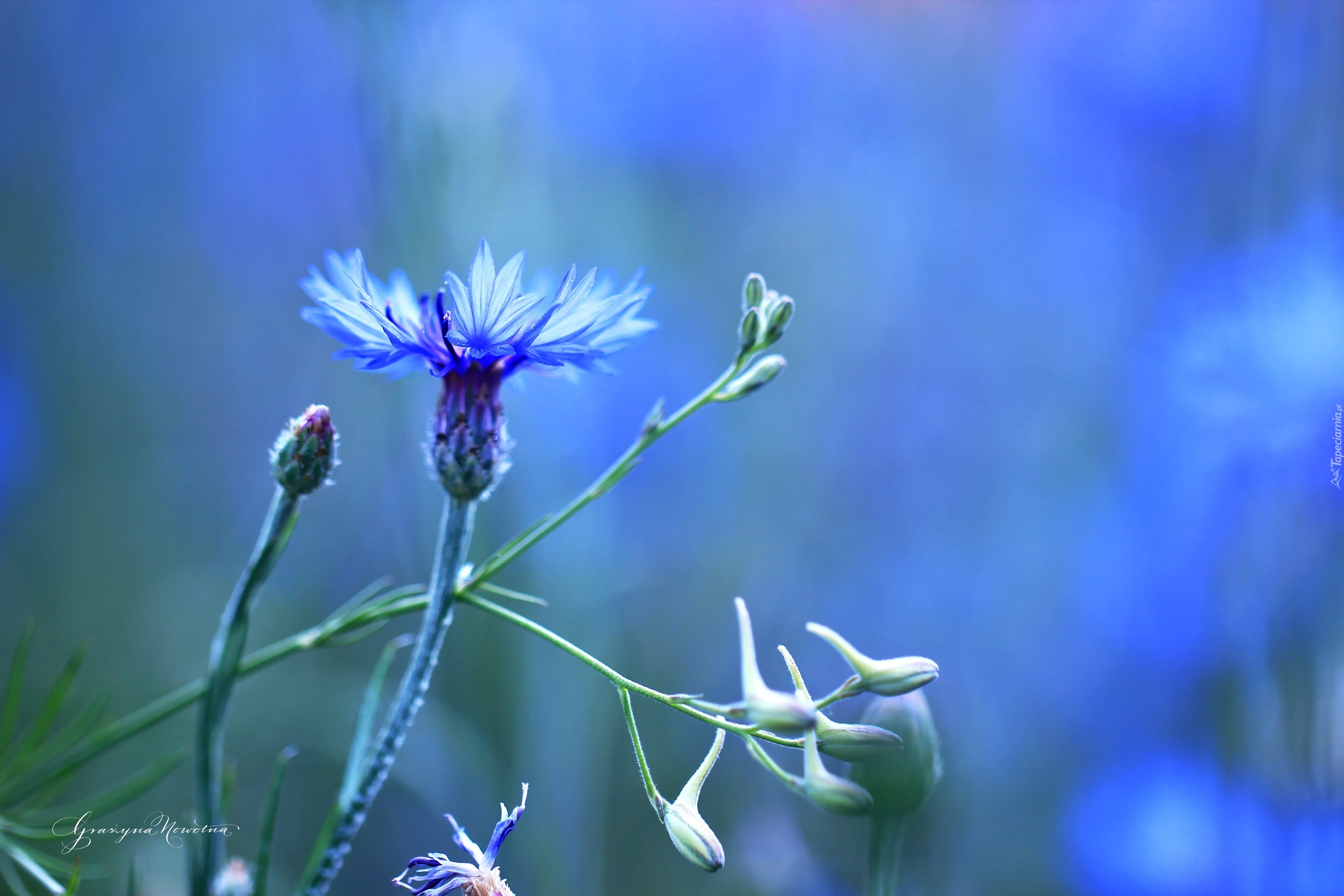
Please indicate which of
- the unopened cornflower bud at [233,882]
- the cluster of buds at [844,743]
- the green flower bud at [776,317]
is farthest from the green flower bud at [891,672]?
the unopened cornflower bud at [233,882]

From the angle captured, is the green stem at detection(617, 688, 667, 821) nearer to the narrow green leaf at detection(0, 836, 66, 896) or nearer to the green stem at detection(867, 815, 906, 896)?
the green stem at detection(867, 815, 906, 896)

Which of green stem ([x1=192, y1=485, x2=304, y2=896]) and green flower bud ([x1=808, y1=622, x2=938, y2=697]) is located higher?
green flower bud ([x1=808, y1=622, x2=938, y2=697])

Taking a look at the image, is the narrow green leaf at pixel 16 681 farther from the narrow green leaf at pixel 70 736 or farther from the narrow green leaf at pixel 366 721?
the narrow green leaf at pixel 366 721

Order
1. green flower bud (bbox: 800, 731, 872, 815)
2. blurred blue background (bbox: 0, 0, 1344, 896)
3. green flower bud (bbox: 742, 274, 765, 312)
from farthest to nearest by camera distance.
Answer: blurred blue background (bbox: 0, 0, 1344, 896) < green flower bud (bbox: 742, 274, 765, 312) < green flower bud (bbox: 800, 731, 872, 815)

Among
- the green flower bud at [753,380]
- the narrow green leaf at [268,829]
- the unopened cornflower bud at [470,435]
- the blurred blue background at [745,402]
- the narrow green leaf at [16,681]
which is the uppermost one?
→ the blurred blue background at [745,402]

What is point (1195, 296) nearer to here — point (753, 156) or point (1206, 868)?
point (1206, 868)

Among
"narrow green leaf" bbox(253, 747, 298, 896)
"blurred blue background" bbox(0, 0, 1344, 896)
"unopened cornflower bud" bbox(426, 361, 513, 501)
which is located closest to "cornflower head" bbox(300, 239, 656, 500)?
"unopened cornflower bud" bbox(426, 361, 513, 501)
